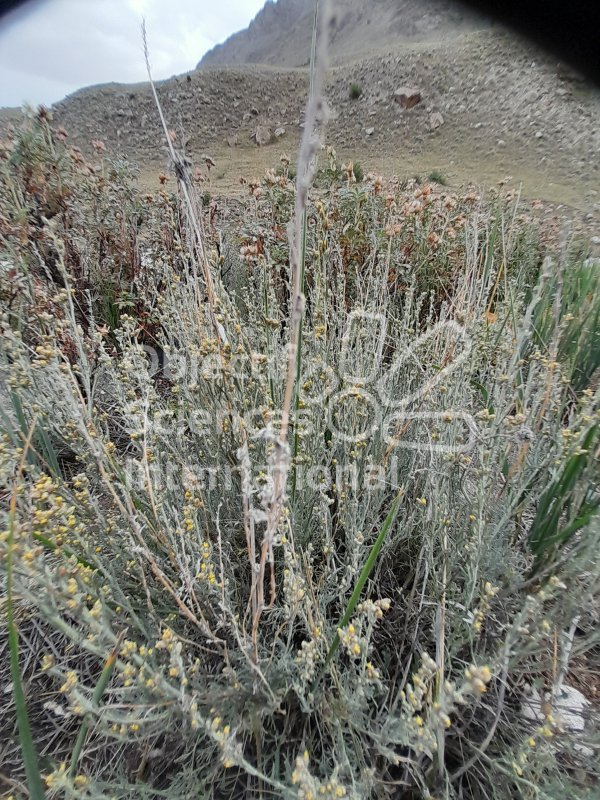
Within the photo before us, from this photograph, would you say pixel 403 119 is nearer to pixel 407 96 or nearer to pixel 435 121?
pixel 407 96

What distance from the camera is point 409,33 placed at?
6.84m

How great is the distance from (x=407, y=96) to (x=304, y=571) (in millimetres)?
18546

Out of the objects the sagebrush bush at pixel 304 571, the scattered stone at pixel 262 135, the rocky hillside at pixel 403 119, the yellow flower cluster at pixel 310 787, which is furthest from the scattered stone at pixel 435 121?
the yellow flower cluster at pixel 310 787

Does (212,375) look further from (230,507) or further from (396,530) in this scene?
(396,530)

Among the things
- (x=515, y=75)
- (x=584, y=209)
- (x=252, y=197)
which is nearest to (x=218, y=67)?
(x=515, y=75)

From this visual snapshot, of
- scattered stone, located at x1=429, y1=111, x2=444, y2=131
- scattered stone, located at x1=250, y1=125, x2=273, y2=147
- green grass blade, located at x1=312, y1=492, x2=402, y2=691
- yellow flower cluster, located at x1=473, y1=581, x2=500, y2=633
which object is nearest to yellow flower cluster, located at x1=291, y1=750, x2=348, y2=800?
green grass blade, located at x1=312, y1=492, x2=402, y2=691

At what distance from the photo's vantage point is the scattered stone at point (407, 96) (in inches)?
591

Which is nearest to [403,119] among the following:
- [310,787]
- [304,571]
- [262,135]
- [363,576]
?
[262,135]

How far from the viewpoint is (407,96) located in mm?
15125

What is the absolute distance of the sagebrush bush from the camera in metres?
0.69

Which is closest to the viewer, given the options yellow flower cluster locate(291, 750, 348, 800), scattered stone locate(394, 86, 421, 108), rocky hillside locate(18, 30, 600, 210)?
yellow flower cluster locate(291, 750, 348, 800)

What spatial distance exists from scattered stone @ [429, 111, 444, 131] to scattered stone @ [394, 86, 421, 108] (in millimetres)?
1211

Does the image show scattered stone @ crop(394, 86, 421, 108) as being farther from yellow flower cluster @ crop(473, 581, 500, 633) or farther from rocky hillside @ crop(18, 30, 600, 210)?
yellow flower cluster @ crop(473, 581, 500, 633)

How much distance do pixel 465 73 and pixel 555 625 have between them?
56.1ft
